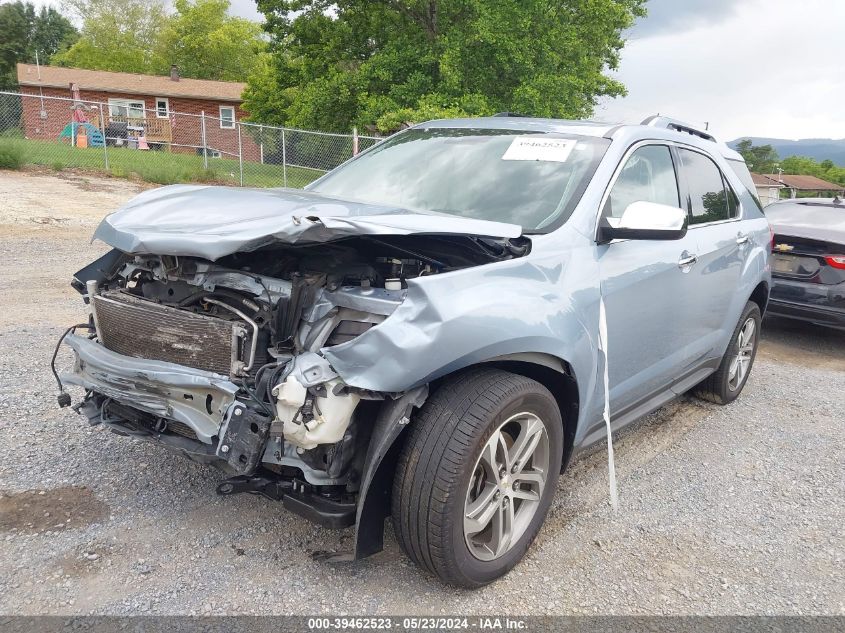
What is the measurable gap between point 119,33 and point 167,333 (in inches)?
2532

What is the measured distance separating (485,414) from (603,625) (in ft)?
3.05

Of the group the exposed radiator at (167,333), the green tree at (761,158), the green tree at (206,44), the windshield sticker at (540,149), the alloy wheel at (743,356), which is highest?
the green tree at (206,44)

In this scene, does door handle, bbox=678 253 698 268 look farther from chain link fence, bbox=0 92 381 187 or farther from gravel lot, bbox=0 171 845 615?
chain link fence, bbox=0 92 381 187

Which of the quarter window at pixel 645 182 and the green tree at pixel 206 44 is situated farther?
the green tree at pixel 206 44

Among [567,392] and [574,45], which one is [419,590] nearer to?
[567,392]

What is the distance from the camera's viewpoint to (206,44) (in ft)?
176

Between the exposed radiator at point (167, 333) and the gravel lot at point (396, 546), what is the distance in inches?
31.1

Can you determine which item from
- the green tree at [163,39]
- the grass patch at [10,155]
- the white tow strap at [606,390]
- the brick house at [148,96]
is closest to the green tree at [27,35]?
the green tree at [163,39]

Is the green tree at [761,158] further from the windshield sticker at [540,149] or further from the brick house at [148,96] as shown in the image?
the windshield sticker at [540,149]

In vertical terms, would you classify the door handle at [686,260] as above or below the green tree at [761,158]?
below

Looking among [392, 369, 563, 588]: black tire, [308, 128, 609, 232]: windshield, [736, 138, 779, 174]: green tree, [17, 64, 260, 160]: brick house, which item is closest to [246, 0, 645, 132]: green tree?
[17, 64, 260, 160]: brick house

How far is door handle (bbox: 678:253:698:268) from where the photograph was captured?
361 centimetres

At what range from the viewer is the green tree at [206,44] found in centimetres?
5400

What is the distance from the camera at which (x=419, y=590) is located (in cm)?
261
